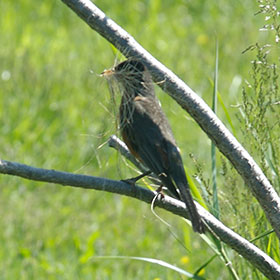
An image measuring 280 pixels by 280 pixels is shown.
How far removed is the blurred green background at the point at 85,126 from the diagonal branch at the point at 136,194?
26 centimetres

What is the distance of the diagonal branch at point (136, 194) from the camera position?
2.85 meters

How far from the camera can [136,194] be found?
3.30 meters

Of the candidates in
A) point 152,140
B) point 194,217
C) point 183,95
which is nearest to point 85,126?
point 152,140

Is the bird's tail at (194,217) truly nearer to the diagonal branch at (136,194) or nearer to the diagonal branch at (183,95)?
the diagonal branch at (136,194)

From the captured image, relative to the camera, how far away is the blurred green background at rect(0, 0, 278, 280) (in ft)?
18.4

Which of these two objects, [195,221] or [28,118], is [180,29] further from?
[195,221]

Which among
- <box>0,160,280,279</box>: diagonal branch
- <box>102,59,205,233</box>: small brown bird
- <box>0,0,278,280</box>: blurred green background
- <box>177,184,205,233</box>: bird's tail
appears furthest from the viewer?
<box>0,0,278,280</box>: blurred green background

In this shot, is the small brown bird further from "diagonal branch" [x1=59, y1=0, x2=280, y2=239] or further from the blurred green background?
"diagonal branch" [x1=59, y1=0, x2=280, y2=239]

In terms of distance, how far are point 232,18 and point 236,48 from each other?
0.78 m

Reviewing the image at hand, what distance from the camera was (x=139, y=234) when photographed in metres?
6.23

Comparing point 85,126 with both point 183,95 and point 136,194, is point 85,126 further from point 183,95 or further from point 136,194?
point 183,95

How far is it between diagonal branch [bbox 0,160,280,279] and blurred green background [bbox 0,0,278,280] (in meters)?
0.26

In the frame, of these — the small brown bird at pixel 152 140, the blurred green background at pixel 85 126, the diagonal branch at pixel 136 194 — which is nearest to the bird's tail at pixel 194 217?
the diagonal branch at pixel 136 194

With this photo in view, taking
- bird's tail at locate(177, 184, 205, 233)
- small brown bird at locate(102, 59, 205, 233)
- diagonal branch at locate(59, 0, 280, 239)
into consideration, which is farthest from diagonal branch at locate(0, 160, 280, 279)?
small brown bird at locate(102, 59, 205, 233)
